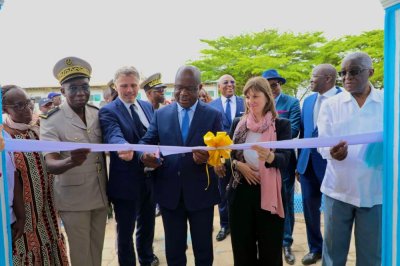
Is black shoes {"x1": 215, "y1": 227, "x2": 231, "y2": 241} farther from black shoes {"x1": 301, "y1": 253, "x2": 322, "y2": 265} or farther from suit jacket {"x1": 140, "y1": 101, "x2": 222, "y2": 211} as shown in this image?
suit jacket {"x1": 140, "y1": 101, "x2": 222, "y2": 211}

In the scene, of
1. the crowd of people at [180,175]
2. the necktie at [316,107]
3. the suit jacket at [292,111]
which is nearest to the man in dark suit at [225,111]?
the suit jacket at [292,111]

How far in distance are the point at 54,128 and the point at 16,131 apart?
1.01ft

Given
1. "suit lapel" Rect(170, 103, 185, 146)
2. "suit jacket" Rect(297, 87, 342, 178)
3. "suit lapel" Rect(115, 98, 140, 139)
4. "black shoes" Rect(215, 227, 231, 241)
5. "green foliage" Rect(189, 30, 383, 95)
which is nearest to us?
"suit lapel" Rect(170, 103, 185, 146)

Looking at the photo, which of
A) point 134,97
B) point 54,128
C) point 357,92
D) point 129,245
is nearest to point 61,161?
point 54,128

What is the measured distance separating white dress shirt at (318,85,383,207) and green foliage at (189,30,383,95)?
23264 mm

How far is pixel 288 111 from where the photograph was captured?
14.6ft

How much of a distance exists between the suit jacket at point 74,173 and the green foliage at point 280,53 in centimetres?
2377

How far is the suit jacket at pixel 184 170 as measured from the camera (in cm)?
304

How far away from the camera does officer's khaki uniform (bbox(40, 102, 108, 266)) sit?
9.40 ft

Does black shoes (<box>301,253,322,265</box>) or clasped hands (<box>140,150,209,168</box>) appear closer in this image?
clasped hands (<box>140,150,209,168</box>)

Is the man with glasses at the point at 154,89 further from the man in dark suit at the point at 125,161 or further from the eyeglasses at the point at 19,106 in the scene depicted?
the eyeglasses at the point at 19,106

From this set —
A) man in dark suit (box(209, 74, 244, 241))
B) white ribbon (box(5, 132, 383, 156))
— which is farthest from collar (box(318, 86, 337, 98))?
white ribbon (box(5, 132, 383, 156))

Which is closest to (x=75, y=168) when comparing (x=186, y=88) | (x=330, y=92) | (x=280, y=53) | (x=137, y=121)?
(x=137, y=121)

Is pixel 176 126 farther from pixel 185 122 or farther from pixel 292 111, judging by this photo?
pixel 292 111
